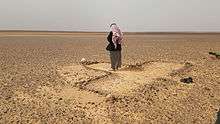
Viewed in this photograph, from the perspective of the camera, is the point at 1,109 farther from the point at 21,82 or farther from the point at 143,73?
the point at 143,73

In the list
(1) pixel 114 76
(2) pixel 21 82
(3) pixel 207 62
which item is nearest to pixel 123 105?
(1) pixel 114 76

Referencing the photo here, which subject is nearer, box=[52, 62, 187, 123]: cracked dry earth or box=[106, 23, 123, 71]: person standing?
box=[52, 62, 187, 123]: cracked dry earth

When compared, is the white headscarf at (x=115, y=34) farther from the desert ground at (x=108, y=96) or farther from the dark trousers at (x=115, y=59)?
the desert ground at (x=108, y=96)

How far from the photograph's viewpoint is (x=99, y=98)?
1202cm

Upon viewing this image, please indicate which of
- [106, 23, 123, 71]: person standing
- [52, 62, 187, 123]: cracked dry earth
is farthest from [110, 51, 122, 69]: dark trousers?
[52, 62, 187, 123]: cracked dry earth

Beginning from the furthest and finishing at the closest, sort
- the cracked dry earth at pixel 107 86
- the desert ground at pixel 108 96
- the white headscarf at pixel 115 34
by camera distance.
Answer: the white headscarf at pixel 115 34 < the cracked dry earth at pixel 107 86 < the desert ground at pixel 108 96

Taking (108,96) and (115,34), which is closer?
(108,96)

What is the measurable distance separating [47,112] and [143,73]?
5428 mm

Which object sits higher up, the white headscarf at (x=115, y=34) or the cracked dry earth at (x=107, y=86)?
the white headscarf at (x=115, y=34)

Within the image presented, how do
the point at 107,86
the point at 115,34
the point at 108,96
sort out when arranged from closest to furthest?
the point at 108,96 → the point at 107,86 → the point at 115,34

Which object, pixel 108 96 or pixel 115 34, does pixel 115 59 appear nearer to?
pixel 115 34

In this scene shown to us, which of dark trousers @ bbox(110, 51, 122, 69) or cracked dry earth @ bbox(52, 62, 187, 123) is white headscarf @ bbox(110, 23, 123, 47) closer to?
dark trousers @ bbox(110, 51, 122, 69)

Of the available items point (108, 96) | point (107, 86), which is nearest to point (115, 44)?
point (107, 86)

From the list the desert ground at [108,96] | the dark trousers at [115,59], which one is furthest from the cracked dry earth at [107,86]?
the dark trousers at [115,59]
